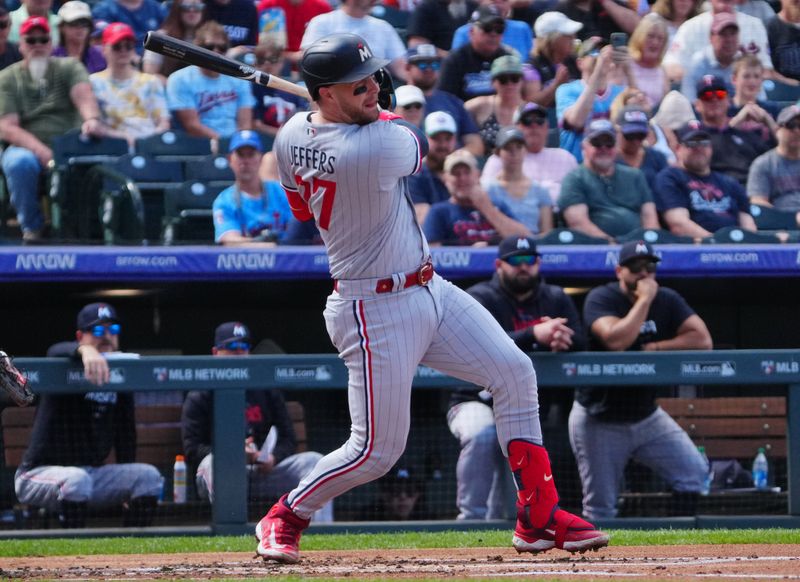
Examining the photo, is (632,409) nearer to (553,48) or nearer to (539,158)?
(539,158)

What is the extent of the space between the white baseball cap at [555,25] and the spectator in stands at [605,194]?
1666 millimetres

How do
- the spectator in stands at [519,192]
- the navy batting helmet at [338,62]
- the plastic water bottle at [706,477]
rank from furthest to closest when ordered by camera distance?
1. the spectator in stands at [519,192]
2. the plastic water bottle at [706,477]
3. the navy batting helmet at [338,62]

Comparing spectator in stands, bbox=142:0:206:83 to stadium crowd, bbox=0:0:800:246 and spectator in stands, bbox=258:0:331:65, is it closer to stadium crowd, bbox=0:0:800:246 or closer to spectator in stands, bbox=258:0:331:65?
stadium crowd, bbox=0:0:800:246

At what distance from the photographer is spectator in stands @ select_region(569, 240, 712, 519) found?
657 centimetres

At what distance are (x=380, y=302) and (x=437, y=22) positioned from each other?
19.4 feet

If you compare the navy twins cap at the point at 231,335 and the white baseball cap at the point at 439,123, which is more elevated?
the white baseball cap at the point at 439,123

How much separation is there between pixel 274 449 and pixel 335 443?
32 cm

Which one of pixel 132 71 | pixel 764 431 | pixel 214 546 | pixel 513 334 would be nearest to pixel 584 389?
pixel 513 334

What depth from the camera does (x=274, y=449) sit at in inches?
256

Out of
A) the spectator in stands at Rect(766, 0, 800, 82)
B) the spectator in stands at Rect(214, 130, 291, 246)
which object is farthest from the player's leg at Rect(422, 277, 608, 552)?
the spectator in stands at Rect(766, 0, 800, 82)

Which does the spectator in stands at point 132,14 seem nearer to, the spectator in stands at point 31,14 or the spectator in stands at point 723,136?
the spectator in stands at point 31,14

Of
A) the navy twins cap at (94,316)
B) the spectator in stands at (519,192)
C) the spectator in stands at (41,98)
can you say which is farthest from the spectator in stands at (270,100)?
the navy twins cap at (94,316)

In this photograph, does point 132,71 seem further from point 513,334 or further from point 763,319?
point 763,319

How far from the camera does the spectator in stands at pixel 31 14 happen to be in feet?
28.7
